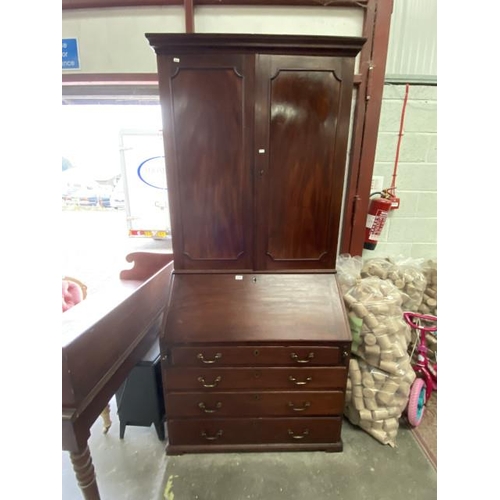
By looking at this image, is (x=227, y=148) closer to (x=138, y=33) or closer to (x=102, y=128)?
(x=138, y=33)

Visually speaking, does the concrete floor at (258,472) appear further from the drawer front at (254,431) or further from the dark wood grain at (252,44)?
the dark wood grain at (252,44)

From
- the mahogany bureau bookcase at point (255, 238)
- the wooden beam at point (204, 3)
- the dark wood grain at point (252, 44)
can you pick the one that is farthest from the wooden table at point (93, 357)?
the wooden beam at point (204, 3)

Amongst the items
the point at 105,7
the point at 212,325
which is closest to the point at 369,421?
the point at 212,325

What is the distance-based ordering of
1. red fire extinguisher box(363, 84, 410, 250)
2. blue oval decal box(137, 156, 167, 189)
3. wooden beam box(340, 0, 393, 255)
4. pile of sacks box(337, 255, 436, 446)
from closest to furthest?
1. pile of sacks box(337, 255, 436, 446)
2. wooden beam box(340, 0, 393, 255)
3. red fire extinguisher box(363, 84, 410, 250)
4. blue oval decal box(137, 156, 167, 189)

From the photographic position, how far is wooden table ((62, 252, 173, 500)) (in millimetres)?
929

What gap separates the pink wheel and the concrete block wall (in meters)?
0.88

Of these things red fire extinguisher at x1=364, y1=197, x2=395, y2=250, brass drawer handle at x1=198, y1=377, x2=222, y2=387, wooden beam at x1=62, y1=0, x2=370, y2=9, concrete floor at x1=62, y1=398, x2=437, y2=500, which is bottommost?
concrete floor at x1=62, y1=398, x2=437, y2=500

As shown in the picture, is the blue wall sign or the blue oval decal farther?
the blue oval decal

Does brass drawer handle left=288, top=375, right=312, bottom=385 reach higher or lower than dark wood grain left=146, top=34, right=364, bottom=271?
lower

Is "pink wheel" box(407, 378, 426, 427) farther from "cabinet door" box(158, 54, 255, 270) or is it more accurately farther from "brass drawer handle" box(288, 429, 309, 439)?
"cabinet door" box(158, 54, 255, 270)

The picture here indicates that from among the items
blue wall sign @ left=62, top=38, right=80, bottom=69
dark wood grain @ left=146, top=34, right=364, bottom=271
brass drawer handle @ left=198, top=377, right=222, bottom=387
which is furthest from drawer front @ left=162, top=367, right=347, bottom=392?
blue wall sign @ left=62, top=38, right=80, bottom=69

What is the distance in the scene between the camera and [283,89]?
1248 mm

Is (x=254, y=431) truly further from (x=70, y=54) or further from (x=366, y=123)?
(x=70, y=54)

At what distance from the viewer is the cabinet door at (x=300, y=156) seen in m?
1.24
